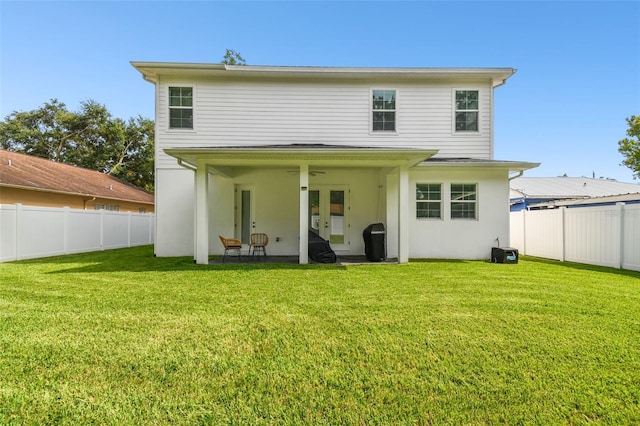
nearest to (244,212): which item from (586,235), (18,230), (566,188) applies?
(18,230)

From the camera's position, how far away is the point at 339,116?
11102mm

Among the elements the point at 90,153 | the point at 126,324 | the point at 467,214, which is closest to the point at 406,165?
the point at 467,214

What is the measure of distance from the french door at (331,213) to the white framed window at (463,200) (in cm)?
362

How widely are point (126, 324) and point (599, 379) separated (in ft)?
17.0

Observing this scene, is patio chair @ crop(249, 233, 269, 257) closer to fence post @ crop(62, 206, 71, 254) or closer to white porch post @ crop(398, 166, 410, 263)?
white porch post @ crop(398, 166, 410, 263)

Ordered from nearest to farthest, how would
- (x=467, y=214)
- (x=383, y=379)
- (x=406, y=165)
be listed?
(x=383, y=379), (x=406, y=165), (x=467, y=214)

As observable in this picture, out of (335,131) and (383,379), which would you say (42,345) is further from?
(335,131)

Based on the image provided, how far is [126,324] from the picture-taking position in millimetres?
3863

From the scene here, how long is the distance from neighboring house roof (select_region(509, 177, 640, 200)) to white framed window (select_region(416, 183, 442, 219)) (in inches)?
636

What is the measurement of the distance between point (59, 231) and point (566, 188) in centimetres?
3187

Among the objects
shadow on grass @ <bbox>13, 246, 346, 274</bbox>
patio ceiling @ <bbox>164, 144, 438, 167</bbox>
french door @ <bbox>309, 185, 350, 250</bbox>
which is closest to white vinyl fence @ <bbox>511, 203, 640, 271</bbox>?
patio ceiling @ <bbox>164, 144, 438, 167</bbox>

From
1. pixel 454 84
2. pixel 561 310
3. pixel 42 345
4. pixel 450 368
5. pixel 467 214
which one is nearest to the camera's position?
pixel 450 368

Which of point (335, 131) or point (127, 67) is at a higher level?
point (127, 67)

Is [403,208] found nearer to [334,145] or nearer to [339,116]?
[334,145]
